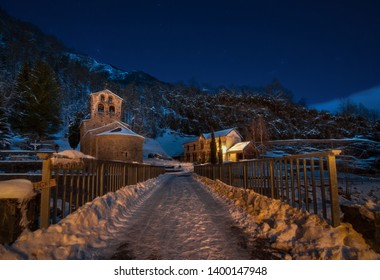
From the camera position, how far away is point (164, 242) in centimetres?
377

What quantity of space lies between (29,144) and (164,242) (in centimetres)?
3533

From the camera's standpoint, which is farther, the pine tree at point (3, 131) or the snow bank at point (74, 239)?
the pine tree at point (3, 131)

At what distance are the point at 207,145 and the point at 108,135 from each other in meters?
27.3

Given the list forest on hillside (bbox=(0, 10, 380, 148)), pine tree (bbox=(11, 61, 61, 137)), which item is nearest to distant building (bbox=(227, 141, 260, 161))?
forest on hillside (bbox=(0, 10, 380, 148))

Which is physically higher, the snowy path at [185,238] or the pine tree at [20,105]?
the pine tree at [20,105]

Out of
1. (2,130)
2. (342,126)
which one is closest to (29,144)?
Answer: (2,130)

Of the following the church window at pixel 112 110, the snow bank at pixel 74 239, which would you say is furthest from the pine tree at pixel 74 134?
the snow bank at pixel 74 239

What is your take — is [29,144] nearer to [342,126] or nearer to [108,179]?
[108,179]

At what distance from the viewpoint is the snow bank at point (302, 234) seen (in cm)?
283

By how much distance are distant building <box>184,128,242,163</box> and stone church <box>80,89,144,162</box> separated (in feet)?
63.5

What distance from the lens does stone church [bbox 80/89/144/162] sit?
3306 centimetres

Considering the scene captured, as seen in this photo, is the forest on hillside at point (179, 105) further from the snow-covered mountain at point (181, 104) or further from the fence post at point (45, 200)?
the fence post at point (45, 200)

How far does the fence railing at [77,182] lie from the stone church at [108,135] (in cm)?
2310

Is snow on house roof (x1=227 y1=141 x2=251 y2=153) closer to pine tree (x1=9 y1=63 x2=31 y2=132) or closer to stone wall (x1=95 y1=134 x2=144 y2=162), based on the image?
stone wall (x1=95 y1=134 x2=144 y2=162)
